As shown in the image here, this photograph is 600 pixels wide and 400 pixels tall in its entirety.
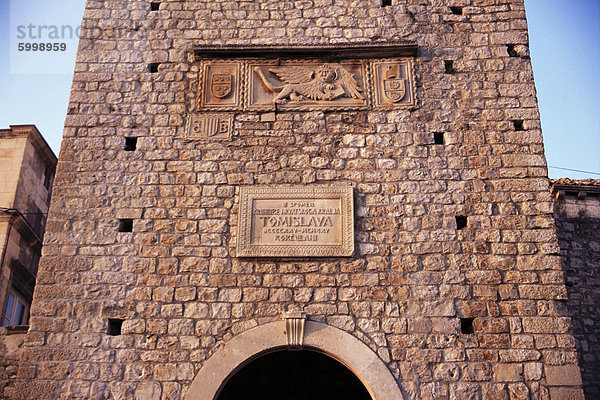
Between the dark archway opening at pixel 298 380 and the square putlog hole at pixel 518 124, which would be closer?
the square putlog hole at pixel 518 124

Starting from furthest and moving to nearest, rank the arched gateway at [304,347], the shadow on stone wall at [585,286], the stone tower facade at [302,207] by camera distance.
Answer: the shadow on stone wall at [585,286] → the stone tower facade at [302,207] → the arched gateway at [304,347]

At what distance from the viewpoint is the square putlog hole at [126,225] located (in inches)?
265

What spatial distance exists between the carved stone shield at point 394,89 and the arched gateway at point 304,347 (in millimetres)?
2644

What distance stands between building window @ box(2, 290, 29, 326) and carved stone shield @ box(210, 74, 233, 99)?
5.59 metres

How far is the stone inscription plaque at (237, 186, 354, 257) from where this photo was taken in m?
6.48

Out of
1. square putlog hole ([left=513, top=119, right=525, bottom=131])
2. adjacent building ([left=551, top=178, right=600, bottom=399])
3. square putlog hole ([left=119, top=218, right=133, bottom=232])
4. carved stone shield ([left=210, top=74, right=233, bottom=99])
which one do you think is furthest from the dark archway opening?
square putlog hole ([left=513, top=119, right=525, bottom=131])

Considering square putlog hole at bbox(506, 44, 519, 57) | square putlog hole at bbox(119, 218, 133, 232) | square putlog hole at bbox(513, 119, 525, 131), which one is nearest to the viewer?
square putlog hole at bbox(119, 218, 133, 232)

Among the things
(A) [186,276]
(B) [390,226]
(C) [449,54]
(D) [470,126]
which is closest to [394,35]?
(C) [449,54]

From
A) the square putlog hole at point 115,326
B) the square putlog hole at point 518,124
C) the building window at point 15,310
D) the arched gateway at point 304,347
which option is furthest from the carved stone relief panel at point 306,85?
the building window at point 15,310

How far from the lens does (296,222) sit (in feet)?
21.6

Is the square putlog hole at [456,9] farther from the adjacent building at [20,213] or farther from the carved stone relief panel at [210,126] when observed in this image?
the adjacent building at [20,213]

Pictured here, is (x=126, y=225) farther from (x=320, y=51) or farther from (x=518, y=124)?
(x=518, y=124)

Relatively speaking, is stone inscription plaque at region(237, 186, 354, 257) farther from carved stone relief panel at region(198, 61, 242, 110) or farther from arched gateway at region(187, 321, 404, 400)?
carved stone relief panel at region(198, 61, 242, 110)

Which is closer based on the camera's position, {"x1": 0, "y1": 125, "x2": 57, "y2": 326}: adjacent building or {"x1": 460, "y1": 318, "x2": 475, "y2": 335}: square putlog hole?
{"x1": 460, "y1": 318, "x2": 475, "y2": 335}: square putlog hole
